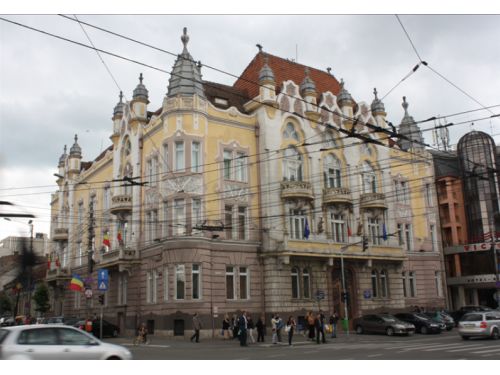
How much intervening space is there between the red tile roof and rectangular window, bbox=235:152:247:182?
19.9 feet

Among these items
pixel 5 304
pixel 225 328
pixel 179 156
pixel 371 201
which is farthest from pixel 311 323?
pixel 5 304

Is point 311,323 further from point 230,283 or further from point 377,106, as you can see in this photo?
point 377,106

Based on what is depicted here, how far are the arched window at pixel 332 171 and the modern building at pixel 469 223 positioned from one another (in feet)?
51.1

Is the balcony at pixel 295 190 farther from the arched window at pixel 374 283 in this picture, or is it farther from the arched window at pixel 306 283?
the arched window at pixel 374 283

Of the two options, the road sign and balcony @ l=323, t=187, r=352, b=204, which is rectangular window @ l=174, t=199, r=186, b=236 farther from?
balcony @ l=323, t=187, r=352, b=204

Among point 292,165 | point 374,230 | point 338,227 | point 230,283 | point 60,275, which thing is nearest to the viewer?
point 230,283

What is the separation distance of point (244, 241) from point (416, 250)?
1964 centimetres

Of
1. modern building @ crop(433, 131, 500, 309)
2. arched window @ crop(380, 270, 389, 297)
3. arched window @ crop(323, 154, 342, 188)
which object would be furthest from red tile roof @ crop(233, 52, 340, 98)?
Result: arched window @ crop(380, 270, 389, 297)

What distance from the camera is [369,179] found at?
4506 centimetres

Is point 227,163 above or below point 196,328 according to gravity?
above

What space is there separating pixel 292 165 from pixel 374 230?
9.54 m

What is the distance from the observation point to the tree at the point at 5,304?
85125mm

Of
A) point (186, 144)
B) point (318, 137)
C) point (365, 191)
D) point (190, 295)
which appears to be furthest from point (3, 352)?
point (365, 191)

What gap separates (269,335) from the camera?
35281 millimetres
